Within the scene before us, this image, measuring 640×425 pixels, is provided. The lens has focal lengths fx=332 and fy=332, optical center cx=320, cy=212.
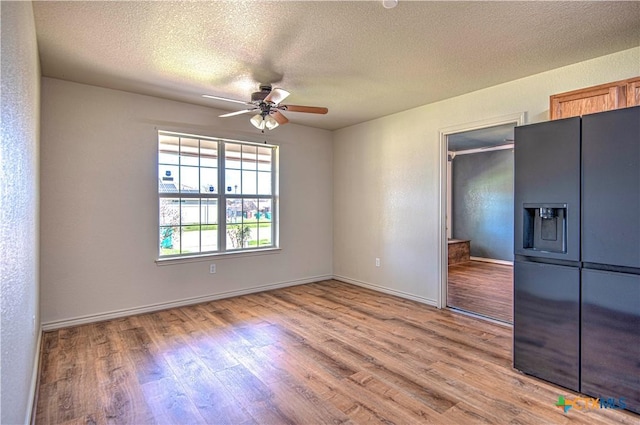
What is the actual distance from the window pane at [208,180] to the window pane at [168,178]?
32cm

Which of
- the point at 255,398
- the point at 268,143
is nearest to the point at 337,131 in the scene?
the point at 268,143

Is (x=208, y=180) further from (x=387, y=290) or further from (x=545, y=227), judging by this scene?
(x=545, y=227)

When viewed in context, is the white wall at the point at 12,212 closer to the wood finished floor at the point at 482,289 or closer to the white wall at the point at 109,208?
the white wall at the point at 109,208

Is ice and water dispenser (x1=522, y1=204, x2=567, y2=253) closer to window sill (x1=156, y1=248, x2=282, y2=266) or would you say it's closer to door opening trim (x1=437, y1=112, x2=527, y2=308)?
door opening trim (x1=437, y1=112, x2=527, y2=308)

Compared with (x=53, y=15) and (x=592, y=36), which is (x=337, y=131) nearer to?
(x=592, y=36)

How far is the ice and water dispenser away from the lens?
2.40 meters

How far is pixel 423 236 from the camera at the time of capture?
440 centimetres

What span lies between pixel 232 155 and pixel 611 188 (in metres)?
4.18

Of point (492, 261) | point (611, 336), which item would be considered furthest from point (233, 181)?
point (492, 261)

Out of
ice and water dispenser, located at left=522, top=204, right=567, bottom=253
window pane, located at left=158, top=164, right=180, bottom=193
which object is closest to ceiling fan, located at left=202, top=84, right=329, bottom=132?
window pane, located at left=158, top=164, right=180, bottom=193

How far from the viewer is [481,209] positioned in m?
7.81

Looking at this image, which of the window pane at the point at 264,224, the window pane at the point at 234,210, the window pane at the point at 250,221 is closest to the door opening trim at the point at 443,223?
the window pane at the point at 264,224

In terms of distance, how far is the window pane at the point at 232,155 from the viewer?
15.6ft

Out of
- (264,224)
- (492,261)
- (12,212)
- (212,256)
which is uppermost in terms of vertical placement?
(12,212)
